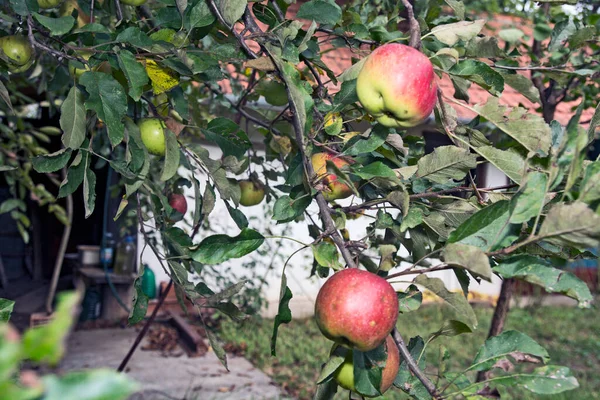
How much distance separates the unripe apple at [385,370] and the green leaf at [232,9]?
674mm

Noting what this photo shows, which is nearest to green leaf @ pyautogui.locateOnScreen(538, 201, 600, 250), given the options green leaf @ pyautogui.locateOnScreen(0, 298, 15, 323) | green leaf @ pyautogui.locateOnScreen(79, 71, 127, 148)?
green leaf @ pyautogui.locateOnScreen(0, 298, 15, 323)

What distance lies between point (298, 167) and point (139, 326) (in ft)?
15.4

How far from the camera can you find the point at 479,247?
2.69 feet

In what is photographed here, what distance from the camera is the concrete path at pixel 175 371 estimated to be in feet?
12.0

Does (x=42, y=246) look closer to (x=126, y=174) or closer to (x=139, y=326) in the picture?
(x=139, y=326)

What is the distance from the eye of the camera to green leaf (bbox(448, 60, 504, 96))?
1.02 metres

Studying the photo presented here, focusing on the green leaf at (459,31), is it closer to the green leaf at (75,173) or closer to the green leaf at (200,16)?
the green leaf at (200,16)

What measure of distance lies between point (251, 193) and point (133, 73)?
0.77 metres

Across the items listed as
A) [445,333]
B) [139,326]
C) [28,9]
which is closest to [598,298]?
[139,326]

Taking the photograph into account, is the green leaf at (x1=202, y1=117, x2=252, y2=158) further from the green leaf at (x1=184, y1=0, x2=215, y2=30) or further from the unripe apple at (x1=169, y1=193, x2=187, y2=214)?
the unripe apple at (x1=169, y1=193, x2=187, y2=214)

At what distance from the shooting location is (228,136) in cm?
139

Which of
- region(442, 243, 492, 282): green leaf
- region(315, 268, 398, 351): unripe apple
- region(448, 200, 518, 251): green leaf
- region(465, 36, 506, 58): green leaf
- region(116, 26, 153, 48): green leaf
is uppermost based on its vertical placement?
region(116, 26, 153, 48): green leaf

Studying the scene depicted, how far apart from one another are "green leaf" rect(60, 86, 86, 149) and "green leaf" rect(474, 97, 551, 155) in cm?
80

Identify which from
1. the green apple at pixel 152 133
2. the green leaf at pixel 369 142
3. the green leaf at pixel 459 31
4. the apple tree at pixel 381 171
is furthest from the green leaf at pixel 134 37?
the green leaf at pixel 459 31
